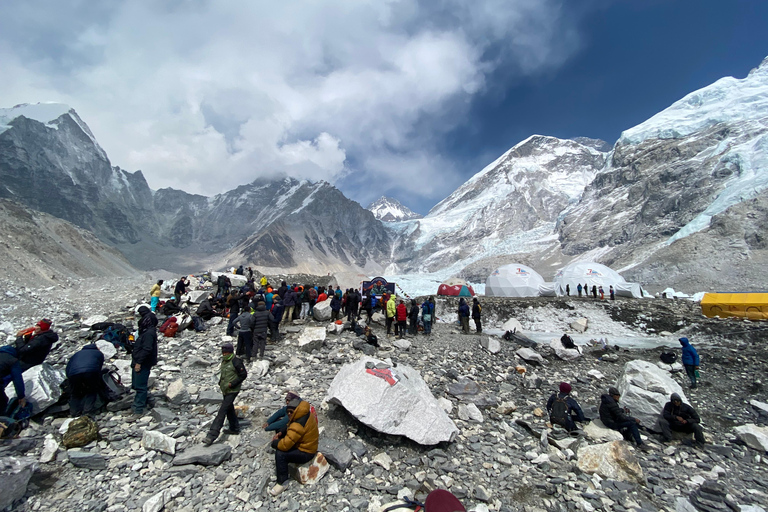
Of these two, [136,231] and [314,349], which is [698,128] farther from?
[136,231]

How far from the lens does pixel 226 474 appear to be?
17.5 ft

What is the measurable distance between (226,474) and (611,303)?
25.2 meters

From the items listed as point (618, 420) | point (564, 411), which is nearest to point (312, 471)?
point (564, 411)

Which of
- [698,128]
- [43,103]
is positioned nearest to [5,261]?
[698,128]

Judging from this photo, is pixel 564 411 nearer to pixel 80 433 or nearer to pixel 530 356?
pixel 530 356

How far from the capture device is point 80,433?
5.45 meters

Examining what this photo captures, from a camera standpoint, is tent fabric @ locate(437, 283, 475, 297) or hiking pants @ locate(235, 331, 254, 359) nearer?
hiking pants @ locate(235, 331, 254, 359)

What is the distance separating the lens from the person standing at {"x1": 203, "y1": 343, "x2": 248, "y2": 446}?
234 inches

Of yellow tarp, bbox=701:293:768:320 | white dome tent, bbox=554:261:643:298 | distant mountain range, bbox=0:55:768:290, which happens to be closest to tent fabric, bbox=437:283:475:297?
white dome tent, bbox=554:261:643:298

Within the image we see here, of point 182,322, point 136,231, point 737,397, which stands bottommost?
point 737,397

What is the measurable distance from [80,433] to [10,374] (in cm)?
148

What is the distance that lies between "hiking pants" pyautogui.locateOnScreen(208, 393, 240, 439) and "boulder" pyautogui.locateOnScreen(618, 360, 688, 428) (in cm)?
918

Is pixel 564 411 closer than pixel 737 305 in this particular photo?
Yes

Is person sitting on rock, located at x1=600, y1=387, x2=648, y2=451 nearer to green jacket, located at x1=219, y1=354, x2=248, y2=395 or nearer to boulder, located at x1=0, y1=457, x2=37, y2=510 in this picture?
green jacket, located at x1=219, y1=354, x2=248, y2=395
